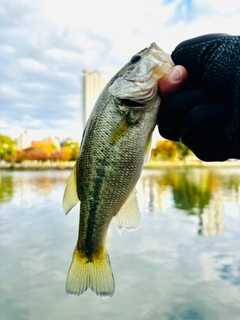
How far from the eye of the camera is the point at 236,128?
7.05 ft

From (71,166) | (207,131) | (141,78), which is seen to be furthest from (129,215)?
(71,166)

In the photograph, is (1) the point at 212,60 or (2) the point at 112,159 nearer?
(1) the point at 212,60

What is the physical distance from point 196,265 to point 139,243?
3.22 m

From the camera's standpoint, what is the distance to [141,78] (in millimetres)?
2246

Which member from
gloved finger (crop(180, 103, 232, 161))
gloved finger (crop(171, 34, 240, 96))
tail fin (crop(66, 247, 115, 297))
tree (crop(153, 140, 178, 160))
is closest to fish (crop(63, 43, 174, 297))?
tail fin (crop(66, 247, 115, 297))

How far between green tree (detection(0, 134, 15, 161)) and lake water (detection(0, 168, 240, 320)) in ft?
239

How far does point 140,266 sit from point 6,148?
85.9m

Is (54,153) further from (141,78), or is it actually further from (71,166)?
(141,78)

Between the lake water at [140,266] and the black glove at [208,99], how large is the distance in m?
8.17

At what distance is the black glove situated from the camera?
82.5 inches

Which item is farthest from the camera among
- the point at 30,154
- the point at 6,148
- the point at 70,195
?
the point at 30,154

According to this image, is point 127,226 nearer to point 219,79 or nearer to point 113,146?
point 113,146

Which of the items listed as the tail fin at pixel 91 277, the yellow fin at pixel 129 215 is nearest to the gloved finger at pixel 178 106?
the yellow fin at pixel 129 215

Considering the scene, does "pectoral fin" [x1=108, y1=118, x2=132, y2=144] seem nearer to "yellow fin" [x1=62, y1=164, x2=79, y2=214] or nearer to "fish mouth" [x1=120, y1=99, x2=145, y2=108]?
"fish mouth" [x1=120, y1=99, x2=145, y2=108]
